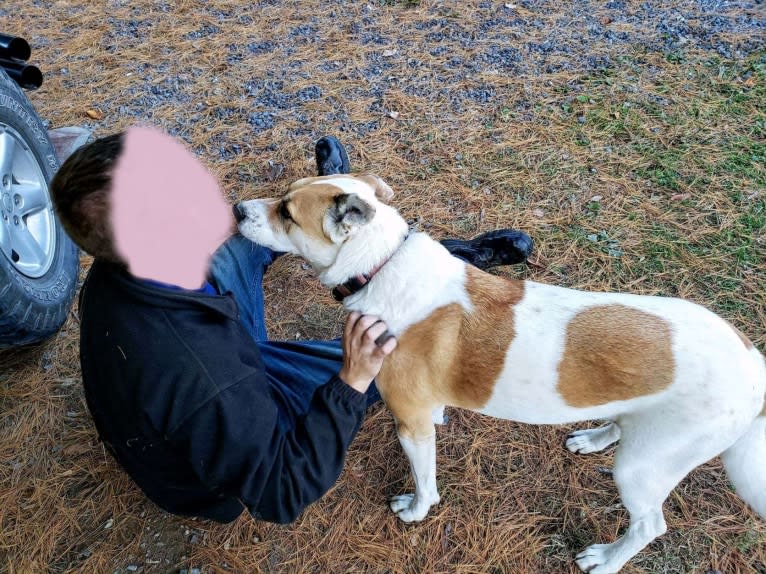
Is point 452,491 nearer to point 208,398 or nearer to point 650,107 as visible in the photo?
point 208,398

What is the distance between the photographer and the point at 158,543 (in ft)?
9.38

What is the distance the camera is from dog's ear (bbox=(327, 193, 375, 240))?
2.39 meters

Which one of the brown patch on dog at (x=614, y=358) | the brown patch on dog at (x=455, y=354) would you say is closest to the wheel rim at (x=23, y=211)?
the brown patch on dog at (x=455, y=354)

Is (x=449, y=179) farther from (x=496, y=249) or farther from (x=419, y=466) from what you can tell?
(x=419, y=466)

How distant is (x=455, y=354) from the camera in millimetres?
2447

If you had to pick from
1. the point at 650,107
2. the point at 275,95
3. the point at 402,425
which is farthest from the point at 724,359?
the point at 275,95

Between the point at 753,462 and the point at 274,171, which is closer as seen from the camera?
the point at 753,462

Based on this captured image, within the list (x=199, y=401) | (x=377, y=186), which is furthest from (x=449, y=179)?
(x=199, y=401)

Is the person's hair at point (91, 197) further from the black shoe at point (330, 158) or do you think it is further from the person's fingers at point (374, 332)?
the black shoe at point (330, 158)

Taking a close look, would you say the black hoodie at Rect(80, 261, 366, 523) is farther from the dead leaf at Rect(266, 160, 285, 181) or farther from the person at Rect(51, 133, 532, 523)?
the dead leaf at Rect(266, 160, 285, 181)

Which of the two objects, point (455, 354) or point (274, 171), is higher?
point (455, 354)

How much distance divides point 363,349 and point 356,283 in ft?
1.34

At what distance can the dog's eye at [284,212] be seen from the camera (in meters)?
2.68

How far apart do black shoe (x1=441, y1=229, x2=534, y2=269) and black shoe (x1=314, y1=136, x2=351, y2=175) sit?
111 cm
